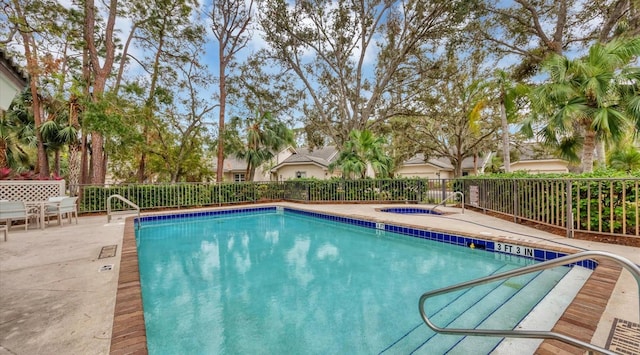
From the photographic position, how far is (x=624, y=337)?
2.00 meters

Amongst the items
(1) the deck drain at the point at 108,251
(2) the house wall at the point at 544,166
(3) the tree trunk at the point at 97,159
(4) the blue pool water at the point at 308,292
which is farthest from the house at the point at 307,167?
(1) the deck drain at the point at 108,251

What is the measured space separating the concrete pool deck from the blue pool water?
0.56 meters

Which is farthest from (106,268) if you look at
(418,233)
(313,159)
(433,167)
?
(433,167)

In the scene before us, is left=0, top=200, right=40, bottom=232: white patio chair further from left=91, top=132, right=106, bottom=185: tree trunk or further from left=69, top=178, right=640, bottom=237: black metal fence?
left=91, top=132, right=106, bottom=185: tree trunk

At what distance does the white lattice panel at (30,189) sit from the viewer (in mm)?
7465

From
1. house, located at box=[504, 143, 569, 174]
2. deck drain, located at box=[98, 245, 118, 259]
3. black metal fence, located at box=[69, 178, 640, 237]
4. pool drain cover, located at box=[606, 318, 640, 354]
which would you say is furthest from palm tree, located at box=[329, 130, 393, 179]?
house, located at box=[504, 143, 569, 174]

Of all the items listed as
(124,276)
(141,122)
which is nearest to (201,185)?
(141,122)

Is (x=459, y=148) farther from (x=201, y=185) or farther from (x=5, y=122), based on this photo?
(x=5, y=122)

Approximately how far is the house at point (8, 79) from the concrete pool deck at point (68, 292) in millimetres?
2221

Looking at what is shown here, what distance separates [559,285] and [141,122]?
54.1 ft

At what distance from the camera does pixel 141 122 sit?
1373 cm

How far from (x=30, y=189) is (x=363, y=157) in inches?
470

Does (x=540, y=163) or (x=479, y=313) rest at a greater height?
(x=540, y=163)

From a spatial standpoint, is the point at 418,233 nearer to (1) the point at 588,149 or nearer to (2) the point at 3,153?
(1) the point at 588,149
